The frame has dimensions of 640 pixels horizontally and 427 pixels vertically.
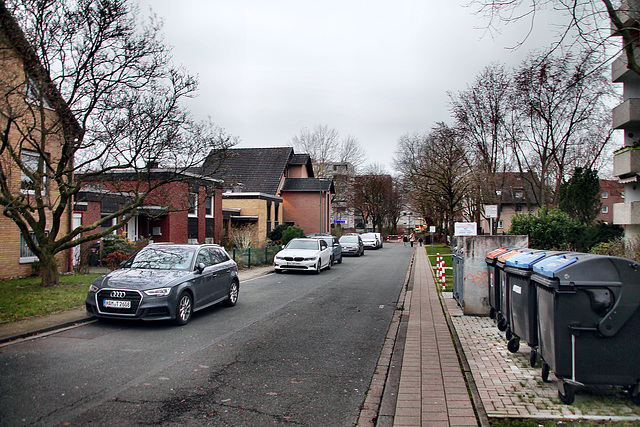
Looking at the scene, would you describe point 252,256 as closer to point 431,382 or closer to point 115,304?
point 115,304

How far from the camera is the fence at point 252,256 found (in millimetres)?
21891

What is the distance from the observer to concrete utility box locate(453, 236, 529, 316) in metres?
9.59

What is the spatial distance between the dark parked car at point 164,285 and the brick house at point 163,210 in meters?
7.10

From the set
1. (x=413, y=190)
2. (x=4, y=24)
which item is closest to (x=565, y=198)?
(x=413, y=190)

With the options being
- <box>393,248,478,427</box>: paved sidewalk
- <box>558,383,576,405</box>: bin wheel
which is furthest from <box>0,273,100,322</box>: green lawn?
<box>558,383,576,405</box>: bin wheel

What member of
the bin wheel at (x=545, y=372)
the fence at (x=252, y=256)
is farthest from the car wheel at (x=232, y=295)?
the fence at (x=252, y=256)

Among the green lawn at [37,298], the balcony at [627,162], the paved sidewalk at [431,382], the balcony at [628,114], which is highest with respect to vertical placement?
the balcony at [628,114]

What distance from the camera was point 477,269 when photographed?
32.1 ft

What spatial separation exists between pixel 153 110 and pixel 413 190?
30.0 metres

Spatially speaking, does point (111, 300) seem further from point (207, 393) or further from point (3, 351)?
point (207, 393)

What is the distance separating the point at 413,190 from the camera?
4134 cm

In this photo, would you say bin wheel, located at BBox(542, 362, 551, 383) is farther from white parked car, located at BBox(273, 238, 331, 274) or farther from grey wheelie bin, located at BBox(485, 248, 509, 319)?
white parked car, located at BBox(273, 238, 331, 274)

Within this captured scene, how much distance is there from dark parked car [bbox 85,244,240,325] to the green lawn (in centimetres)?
156

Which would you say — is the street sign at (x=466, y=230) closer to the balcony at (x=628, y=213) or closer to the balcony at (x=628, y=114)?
the balcony at (x=628, y=213)
